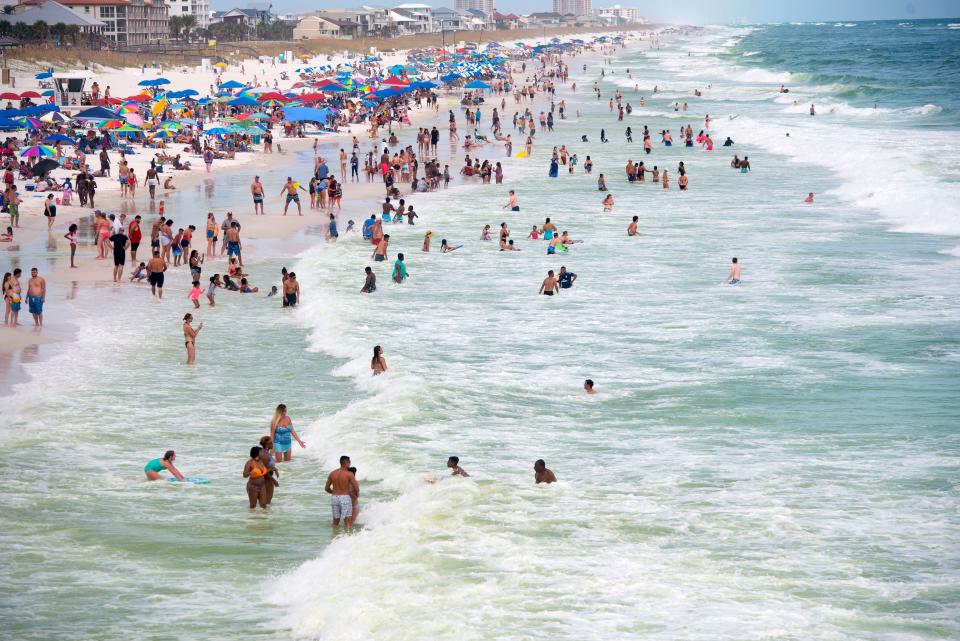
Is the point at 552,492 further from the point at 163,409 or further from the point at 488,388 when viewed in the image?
the point at 163,409

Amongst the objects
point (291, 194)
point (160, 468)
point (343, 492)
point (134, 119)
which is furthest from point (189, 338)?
point (134, 119)

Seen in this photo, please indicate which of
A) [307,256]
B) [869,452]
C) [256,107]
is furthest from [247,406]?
[256,107]

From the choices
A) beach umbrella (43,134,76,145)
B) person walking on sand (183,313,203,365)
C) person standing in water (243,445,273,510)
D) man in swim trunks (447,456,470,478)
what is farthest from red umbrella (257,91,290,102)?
person standing in water (243,445,273,510)

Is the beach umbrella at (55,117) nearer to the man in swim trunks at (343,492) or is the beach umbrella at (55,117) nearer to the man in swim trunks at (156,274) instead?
the man in swim trunks at (156,274)

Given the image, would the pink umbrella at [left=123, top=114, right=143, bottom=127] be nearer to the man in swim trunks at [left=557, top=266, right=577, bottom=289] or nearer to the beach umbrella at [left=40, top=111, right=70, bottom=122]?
the beach umbrella at [left=40, top=111, right=70, bottom=122]

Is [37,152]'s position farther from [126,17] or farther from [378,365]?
[126,17]
